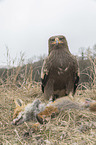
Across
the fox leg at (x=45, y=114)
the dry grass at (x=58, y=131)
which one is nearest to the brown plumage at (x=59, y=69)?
the dry grass at (x=58, y=131)

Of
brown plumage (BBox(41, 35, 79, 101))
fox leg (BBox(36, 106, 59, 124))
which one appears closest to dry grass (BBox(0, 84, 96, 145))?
fox leg (BBox(36, 106, 59, 124))

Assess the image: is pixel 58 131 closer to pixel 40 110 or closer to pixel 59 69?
pixel 40 110

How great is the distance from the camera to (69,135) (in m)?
2.30

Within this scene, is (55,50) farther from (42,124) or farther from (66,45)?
(42,124)

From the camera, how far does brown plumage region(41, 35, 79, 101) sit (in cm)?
304

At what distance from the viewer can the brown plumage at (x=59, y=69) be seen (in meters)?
3.04

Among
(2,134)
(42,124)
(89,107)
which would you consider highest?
(89,107)

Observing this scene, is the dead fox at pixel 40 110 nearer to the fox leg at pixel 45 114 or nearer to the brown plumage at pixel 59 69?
the fox leg at pixel 45 114

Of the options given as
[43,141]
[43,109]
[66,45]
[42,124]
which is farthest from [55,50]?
[43,141]

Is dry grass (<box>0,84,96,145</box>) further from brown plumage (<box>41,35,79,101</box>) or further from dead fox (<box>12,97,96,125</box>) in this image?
brown plumage (<box>41,35,79,101</box>)

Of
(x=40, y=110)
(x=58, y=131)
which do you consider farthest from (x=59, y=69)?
(x=58, y=131)

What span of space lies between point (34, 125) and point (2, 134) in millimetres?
601

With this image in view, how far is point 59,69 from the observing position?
3.03 m

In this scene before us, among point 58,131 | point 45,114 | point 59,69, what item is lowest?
point 58,131
